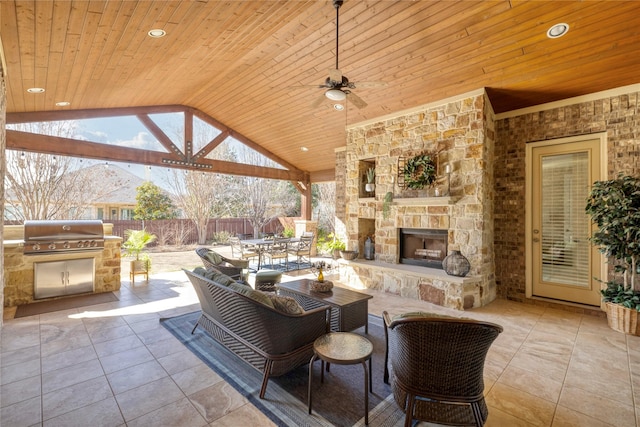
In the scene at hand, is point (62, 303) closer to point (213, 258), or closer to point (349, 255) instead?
point (213, 258)

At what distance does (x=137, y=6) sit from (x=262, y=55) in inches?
78.8

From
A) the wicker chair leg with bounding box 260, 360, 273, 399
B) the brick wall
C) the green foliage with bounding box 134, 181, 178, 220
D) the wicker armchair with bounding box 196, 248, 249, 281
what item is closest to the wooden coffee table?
the wicker armchair with bounding box 196, 248, 249, 281

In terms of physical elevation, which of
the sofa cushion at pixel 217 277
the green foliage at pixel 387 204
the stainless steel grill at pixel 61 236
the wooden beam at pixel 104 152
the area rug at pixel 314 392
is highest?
the wooden beam at pixel 104 152

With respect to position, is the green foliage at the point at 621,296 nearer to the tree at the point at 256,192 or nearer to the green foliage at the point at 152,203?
the tree at the point at 256,192

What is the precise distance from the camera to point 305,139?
7.48 m

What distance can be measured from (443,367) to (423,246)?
12.2 feet

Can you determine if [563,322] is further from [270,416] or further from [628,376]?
[270,416]

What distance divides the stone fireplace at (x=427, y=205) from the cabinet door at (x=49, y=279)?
476cm

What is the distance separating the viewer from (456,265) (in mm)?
4484

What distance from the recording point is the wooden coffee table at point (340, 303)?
10.5 feet

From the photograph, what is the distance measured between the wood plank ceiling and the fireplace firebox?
88.1 inches

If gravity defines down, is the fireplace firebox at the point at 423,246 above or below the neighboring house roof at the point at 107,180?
below

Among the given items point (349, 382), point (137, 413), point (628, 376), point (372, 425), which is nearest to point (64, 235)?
point (137, 413)

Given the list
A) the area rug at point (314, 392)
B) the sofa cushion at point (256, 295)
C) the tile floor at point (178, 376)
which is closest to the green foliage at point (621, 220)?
the tile floor at point (178, 376)
